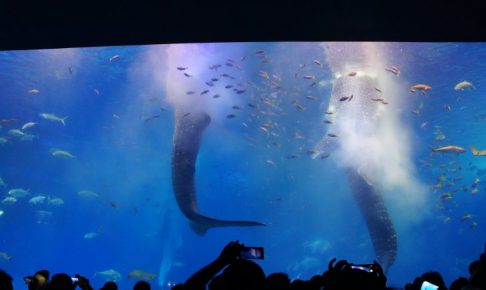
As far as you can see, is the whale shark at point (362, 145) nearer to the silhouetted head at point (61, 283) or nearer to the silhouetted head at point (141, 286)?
the silhouetted head at point (141, 286)

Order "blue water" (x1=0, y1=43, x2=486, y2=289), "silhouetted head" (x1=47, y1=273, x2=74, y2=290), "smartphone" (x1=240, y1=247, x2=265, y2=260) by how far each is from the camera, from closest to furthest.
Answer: "smartphone" (x1=240, y1=247, x2=265, y2=260)
"silhouetted head" (x1=47, y1=273, x2=74, y2=290)
"blue water" (x1=0, y1=43, x2=486, y2=289)

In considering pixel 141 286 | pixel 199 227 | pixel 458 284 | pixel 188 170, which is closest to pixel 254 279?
pixel 141 286

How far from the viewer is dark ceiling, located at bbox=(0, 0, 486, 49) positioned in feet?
13.0

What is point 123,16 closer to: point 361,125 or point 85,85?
point 361,125

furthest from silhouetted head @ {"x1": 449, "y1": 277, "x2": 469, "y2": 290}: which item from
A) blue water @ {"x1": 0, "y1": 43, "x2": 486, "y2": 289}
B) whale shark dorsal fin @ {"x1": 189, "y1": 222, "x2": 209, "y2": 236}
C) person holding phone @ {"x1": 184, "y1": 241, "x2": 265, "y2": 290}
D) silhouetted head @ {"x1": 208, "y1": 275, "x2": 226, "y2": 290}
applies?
blue water @ {"x1": 0, "y1": 43, "x2": 486, "y2": 289}

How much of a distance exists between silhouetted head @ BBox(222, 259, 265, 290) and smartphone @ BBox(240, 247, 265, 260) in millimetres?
564

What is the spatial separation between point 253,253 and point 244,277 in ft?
2.27

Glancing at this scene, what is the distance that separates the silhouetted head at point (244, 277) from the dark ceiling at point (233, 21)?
299 cm

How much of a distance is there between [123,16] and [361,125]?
23317 mm

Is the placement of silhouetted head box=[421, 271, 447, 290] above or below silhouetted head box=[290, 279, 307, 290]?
above

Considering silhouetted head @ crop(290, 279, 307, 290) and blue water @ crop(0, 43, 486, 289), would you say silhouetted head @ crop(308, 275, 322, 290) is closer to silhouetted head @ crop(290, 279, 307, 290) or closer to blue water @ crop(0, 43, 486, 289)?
silhouetted head @ crop(290, 279, 307, 290)

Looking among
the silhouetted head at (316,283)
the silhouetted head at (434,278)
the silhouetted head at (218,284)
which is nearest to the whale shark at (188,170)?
the silhouetted head at (434,278)

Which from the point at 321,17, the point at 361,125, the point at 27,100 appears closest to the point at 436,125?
the point at 361,125

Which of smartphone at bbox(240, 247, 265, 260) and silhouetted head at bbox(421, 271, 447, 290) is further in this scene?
silhouetted head at bbox(421, 271, 447, 290)
